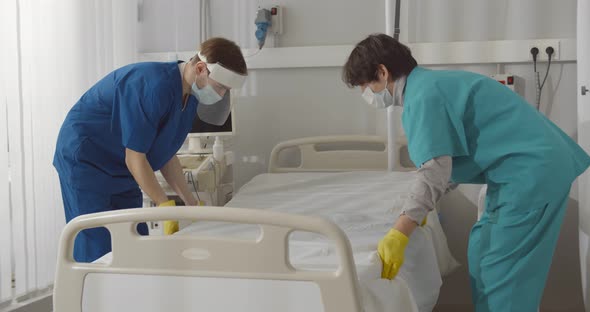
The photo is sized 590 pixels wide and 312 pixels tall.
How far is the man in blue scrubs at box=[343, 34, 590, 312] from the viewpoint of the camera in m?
1.67

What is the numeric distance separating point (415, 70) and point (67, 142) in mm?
1199

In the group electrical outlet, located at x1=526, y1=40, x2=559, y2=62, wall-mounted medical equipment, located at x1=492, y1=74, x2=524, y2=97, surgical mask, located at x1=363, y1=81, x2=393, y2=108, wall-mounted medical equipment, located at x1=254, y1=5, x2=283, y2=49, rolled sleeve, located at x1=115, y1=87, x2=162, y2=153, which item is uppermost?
wall-mounted medical equipment, located at x1=254, y1=5, x2=283, y2=49

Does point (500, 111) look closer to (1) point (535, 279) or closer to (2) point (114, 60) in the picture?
(1) point (535, 279)

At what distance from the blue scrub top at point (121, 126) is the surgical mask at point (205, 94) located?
0.18ft

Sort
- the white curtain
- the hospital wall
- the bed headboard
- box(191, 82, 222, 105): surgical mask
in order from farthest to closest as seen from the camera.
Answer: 1. the bed headboard
2. the hospital wall
3. the white curtain
4. box(191, 82, 222, 105): surgical mask

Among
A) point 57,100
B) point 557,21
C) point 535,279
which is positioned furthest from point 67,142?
point 557,21

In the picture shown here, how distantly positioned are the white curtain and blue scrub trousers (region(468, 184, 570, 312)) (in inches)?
69.0

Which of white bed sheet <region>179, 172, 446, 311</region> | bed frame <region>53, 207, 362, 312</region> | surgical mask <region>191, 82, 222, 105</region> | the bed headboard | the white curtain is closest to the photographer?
bed frame <region>53, 207, 362, 312</region>

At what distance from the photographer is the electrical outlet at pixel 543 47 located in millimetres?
3094

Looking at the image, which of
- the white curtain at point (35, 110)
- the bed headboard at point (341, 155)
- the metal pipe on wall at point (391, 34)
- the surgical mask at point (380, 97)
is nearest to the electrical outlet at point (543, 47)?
the metal pipe on wall at point (391, 34)

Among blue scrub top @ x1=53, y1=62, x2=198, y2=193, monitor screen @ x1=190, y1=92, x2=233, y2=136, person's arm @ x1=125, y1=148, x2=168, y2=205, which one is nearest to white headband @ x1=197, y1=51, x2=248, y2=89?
blue scrub top @ x1=53, y1=62, x2=198, y2=193

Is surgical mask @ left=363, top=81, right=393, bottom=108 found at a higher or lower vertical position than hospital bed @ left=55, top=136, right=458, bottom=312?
higher

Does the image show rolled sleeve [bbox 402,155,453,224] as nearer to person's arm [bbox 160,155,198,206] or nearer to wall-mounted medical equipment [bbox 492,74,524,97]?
person's arm [bbox 160,155,198,206]

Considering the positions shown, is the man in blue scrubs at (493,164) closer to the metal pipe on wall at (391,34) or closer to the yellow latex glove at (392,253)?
the yellow latex glove at (392,253)
